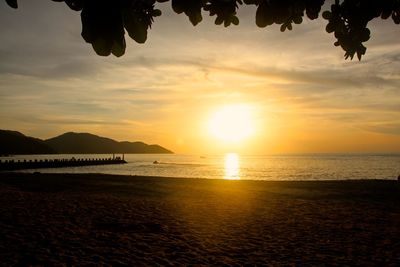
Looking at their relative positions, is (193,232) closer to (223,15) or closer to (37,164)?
(223,15)

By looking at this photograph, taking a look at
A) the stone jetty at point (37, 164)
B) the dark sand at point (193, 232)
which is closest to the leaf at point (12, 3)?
the dark sand at point (193, 232)

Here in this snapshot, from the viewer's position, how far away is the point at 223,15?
2406 millimetres

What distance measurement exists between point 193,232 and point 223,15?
8.91 m

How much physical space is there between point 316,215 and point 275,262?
642 centimetres

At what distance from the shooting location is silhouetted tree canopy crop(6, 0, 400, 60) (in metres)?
1.36

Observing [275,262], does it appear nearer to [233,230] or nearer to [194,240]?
[194,240]

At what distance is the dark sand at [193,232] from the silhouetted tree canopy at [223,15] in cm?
624

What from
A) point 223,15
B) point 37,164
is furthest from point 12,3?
point 37,164

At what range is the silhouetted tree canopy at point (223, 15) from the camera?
1.36 m

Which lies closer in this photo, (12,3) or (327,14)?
(12,3)

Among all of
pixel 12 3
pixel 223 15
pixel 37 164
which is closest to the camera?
pixel 12 3

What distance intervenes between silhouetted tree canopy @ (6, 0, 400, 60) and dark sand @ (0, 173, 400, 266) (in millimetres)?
6238

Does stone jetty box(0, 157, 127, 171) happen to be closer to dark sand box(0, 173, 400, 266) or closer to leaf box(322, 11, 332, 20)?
dark sand box(0, 173, 400, 266)

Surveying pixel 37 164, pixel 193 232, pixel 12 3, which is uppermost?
pixel 12 3
